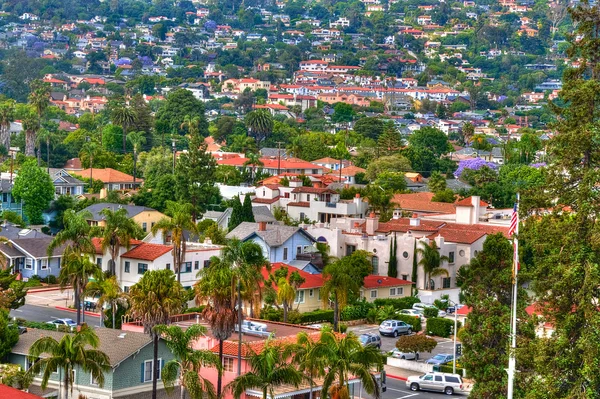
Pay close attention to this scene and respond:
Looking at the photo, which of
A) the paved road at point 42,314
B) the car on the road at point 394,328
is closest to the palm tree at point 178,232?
the paved road at point 42,314

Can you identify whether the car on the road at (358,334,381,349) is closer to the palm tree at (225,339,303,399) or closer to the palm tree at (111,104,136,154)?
the palm tree at (225,339,303,399)

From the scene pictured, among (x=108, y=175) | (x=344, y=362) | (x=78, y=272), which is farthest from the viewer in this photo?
(x=108, y=175)

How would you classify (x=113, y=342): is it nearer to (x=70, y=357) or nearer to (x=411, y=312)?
(x=70, y=357)

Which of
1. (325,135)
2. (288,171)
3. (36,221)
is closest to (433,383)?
(36,221)

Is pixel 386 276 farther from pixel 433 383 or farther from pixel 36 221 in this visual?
pixel 36 221

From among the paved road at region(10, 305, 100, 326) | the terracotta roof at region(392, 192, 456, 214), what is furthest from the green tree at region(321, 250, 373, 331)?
the terracotta roof at region(392, 192, 456, 214)

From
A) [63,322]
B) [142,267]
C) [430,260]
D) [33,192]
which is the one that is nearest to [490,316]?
[63,322]
